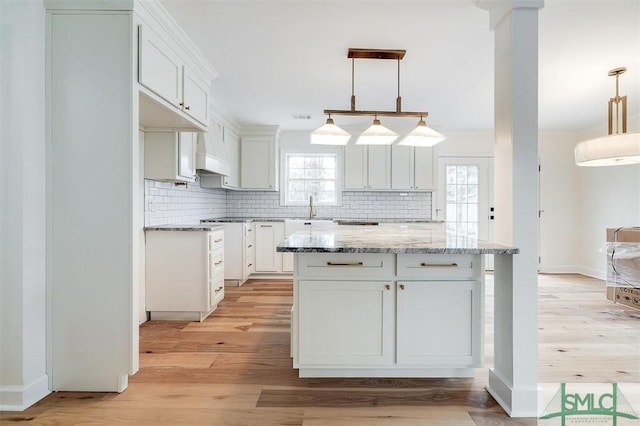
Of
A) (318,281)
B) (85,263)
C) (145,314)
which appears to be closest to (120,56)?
(85,263)

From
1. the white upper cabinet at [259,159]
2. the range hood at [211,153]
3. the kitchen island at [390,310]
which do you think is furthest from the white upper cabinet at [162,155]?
the white upper cabinet at [259,159]

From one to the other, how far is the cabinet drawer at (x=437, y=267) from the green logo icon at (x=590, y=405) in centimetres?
77

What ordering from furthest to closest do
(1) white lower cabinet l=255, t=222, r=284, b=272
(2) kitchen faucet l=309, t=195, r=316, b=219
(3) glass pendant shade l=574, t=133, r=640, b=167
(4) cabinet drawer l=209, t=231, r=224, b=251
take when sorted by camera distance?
1. (2) kitchen faucet l=309, t=195, r=316, b=219
2. (1) white lower cabinet l=255, t=222, r=284, b=272
3. (4) cabinet drawer l=209, t=231, r=224, b=251
4. (3) glass pendant shade l=574, t=133, r=640, b=167

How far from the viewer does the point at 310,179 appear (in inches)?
247

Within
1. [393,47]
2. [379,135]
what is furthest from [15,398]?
[393,47]

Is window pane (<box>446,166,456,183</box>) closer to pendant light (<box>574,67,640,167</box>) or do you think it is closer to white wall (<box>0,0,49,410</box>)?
pendant light (<box>574,67,640,167</box>)

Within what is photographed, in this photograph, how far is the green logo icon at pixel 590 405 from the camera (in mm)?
1954

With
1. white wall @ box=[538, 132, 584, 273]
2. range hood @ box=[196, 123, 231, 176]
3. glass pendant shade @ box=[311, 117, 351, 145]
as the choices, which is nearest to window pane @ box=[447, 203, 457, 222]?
white wall @ box=[538, 132, 584, 273]

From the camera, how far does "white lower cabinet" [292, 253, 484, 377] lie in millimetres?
2203

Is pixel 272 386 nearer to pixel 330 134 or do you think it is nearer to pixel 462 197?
pixel 330 134

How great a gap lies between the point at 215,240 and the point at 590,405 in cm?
336

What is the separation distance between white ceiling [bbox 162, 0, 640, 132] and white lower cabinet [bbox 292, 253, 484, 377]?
67.3 inches

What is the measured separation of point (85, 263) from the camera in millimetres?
2160

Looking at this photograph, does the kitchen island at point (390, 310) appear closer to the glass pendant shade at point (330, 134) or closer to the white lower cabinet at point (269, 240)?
the glass pendant shade at point (330, 134)
